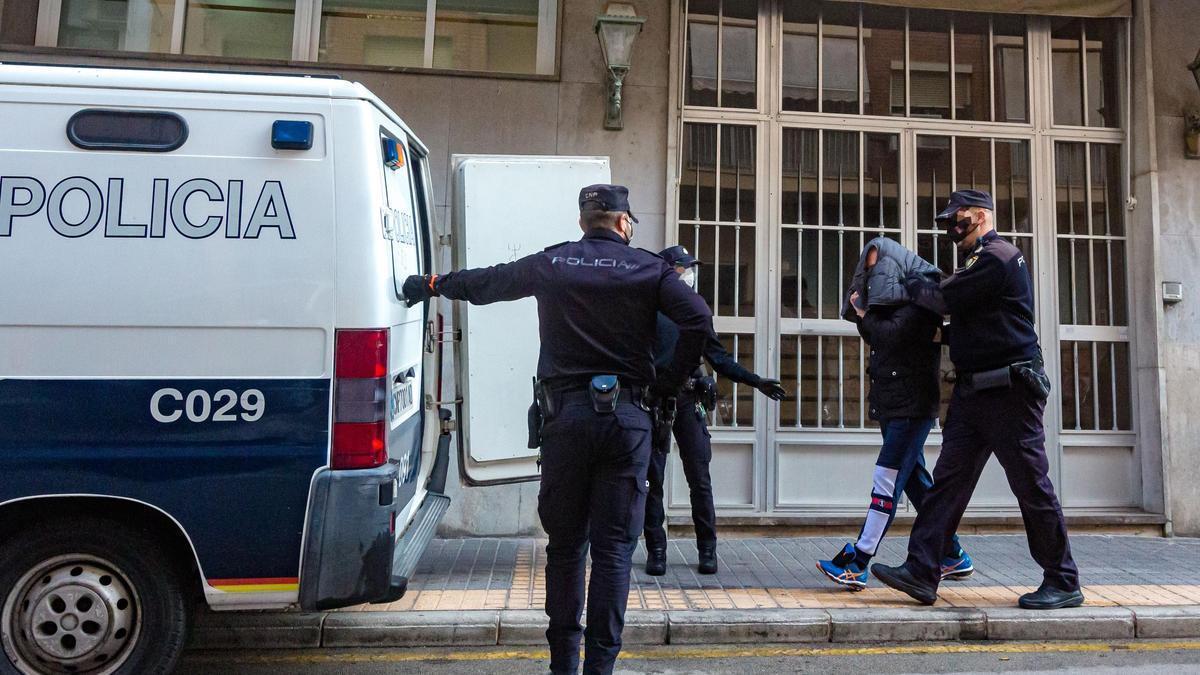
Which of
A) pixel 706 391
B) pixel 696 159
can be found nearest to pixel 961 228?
pixel 706 391

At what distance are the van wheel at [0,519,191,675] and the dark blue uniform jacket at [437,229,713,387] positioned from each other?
170cm

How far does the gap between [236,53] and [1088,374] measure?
24.3 feet

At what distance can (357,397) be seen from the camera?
3.46m

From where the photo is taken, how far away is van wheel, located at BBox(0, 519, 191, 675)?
132 inches

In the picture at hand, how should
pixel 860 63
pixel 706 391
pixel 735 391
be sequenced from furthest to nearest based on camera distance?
pixel 860 63 < pixel 735 391 < pixel 706 391

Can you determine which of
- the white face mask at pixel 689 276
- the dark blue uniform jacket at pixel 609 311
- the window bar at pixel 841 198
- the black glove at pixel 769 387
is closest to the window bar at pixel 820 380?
the window bar at pixel 841 198

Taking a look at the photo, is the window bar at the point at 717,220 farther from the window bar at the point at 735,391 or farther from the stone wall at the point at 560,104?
the stone wall at the point at 560,104

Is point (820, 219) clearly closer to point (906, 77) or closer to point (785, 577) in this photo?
point (906, 77)

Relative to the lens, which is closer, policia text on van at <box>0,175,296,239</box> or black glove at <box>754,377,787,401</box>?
policia text on van at <box>0,175,296,239</box>

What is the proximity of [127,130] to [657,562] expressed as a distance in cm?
370

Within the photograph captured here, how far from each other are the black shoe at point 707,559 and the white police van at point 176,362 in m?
2.56

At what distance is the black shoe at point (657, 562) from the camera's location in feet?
18.0

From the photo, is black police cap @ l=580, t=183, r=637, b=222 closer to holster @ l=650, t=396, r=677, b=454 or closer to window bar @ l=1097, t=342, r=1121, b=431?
holster @ l=650, t=396, r=677, b=454

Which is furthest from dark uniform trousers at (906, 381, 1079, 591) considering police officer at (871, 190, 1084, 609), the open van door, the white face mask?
the open van door
